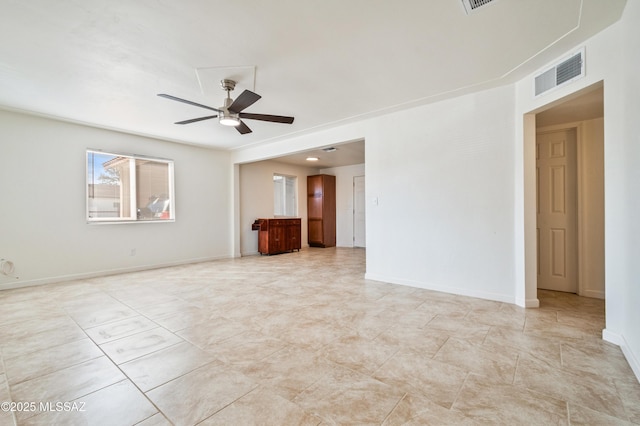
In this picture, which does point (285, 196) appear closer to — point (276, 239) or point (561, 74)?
point (276, 239)

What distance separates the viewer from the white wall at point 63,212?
153 inches

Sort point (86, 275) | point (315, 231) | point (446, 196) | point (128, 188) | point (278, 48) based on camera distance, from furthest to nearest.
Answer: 1. point (315, 231)
2. point (128, 188)
3. point (86, 275)
4. point (446, 196)
5. point (278, 48)

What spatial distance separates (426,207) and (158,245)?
499 cm

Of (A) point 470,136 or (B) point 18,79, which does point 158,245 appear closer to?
(B) point 18,79

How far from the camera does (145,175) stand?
17.3ft

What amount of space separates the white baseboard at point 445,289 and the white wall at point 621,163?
0.98 meters

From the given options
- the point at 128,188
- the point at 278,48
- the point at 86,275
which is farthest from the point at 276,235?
the point at 278,48

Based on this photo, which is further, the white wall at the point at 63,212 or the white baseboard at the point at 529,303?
the white wall at the point at 63,212

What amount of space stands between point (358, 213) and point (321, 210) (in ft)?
3.71

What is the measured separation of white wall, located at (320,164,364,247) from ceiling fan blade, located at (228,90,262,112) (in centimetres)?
570

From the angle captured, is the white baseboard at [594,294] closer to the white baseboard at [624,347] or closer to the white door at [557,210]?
the white door at [557,210]

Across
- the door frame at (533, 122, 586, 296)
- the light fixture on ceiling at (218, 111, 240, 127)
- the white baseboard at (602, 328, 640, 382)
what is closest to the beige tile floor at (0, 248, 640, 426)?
the white baseboard at (602, 328, 640, 382)

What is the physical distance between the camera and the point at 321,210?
823 centimetres

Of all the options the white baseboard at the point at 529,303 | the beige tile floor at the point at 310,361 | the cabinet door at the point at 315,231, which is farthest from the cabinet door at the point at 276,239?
the white baseboard at the point at 529,303
